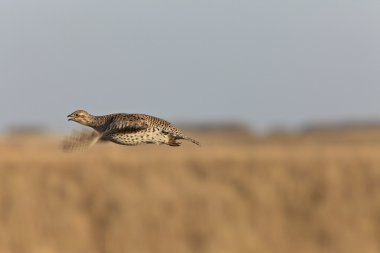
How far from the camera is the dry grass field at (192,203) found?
62.1 ft

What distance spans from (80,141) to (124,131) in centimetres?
A: 15

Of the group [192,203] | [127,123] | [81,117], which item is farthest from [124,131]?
[192,203]

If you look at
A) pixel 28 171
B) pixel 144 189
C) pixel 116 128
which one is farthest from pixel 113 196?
pixel 116 128

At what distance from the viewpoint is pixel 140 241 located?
18.9 m

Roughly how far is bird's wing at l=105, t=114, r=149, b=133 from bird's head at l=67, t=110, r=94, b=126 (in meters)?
0.11

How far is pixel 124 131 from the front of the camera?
2633mm

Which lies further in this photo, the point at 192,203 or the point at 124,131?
the point at 192,203

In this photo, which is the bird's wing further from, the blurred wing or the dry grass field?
the dry grass field

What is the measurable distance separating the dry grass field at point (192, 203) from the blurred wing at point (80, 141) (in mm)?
16019

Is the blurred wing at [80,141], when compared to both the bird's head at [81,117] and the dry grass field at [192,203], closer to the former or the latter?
the bird's head at [81,117]

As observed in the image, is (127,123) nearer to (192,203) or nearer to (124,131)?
(124,131)

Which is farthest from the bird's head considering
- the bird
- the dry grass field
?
the dry grass field

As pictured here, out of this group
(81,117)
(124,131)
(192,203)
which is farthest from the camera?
(192,203)

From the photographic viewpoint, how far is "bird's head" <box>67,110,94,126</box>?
2.89m
